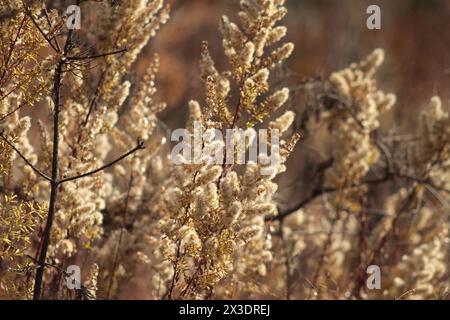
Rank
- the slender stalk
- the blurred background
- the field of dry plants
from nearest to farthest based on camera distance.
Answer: the slender stalk < the field of dry plants < the blurred background

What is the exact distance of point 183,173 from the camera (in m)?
3.25

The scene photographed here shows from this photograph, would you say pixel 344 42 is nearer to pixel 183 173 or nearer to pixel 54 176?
pixel 183 173

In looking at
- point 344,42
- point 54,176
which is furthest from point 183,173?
point 344,42

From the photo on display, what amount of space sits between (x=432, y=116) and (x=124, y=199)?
2.21 metres

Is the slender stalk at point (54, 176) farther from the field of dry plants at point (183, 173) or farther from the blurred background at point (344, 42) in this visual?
the blurred background at point (344, 42)

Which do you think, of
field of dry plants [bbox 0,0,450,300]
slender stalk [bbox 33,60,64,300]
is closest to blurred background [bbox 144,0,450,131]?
field of dry plants [bbox 0,0,450,300]

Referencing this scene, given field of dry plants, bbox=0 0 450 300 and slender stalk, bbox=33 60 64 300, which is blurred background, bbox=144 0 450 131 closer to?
field of dry plants, bbox=0 0 450 300

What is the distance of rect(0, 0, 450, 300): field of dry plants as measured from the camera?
124 inches

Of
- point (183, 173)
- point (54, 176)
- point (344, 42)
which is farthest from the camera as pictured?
point (344, 42)

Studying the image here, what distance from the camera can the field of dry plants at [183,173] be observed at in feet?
10.3

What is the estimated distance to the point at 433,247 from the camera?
5.15 m

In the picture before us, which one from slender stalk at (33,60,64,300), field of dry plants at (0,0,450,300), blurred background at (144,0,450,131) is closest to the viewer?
slender stalk at (33,60,64,300)

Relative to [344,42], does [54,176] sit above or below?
below
